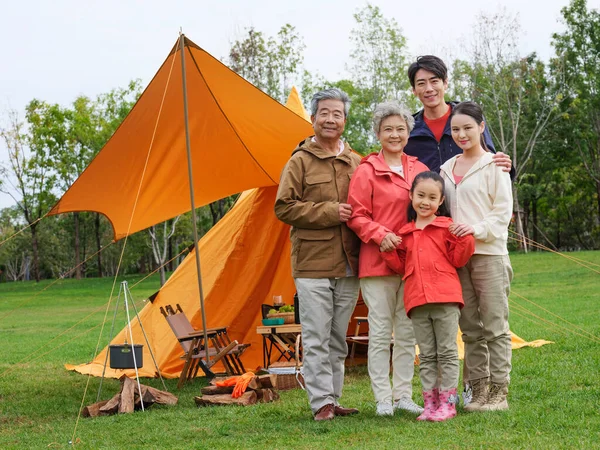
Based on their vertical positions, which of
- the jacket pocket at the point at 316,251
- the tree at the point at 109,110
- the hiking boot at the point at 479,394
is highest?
the tree at the point at 109,110

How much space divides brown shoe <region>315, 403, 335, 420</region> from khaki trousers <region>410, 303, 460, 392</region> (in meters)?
0.50

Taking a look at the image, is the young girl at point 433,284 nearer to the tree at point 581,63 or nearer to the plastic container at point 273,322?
the plastic container at point 273,322

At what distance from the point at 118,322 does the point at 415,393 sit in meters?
9.64

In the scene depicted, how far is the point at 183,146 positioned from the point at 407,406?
3108mm

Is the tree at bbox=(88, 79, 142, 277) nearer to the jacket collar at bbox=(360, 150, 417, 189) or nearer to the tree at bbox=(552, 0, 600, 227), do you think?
the tree at bbox=(552, 0, 600, 227)

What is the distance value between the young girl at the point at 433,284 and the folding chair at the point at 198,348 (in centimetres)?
239

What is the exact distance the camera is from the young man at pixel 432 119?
13.4ft

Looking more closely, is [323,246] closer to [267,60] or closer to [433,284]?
[433,284]

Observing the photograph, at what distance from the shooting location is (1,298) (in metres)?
22.7

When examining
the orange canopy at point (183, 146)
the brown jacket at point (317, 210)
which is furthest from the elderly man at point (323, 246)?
the orange canopy at point (183, 146)

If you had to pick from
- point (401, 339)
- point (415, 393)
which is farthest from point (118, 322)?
point (401, 339)

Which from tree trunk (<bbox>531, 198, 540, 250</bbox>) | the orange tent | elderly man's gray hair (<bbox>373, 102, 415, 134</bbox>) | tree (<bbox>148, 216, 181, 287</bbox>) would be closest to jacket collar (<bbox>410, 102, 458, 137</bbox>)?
elderly man's gray hair (<bbox>373, 102, 415, 134</bbox>)

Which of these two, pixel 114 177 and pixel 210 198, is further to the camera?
pixel 210 198

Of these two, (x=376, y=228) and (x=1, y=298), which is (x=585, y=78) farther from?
(x=376, y=228)
